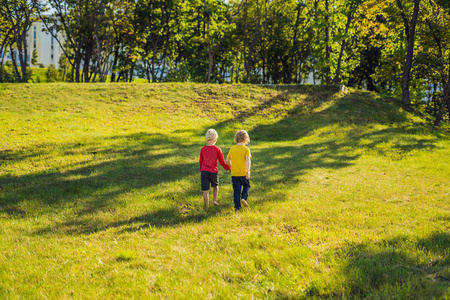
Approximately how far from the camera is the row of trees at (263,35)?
26859mm

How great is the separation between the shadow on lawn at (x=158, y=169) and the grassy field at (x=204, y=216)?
0.07 metres

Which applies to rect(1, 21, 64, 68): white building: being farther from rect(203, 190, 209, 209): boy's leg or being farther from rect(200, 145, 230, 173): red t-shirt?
rect(203, 190, 209, 209): boy's leg

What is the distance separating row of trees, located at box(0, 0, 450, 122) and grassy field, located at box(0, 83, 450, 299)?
1155 centimetres

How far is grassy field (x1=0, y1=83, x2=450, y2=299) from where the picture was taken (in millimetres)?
4051

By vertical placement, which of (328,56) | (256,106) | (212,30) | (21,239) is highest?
(212,30)

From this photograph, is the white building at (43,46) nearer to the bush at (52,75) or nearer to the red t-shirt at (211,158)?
the bush at (52,75)

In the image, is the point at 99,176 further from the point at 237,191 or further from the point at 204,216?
the point at 237,191

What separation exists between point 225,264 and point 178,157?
933 cm

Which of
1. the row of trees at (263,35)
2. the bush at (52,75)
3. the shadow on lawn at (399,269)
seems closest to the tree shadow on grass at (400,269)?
the shadow on lawn at (399,269)

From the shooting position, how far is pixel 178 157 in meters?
13.6

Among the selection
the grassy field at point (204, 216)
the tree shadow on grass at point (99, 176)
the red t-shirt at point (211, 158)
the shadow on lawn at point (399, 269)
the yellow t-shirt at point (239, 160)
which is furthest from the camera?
the tree shadow on grass at point (99, 176)

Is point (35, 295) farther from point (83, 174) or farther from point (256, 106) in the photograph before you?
point (256, 106)

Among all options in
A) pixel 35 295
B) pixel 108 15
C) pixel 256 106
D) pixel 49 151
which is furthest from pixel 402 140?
pixel 108 15

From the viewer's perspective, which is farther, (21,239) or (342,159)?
(342,159)
